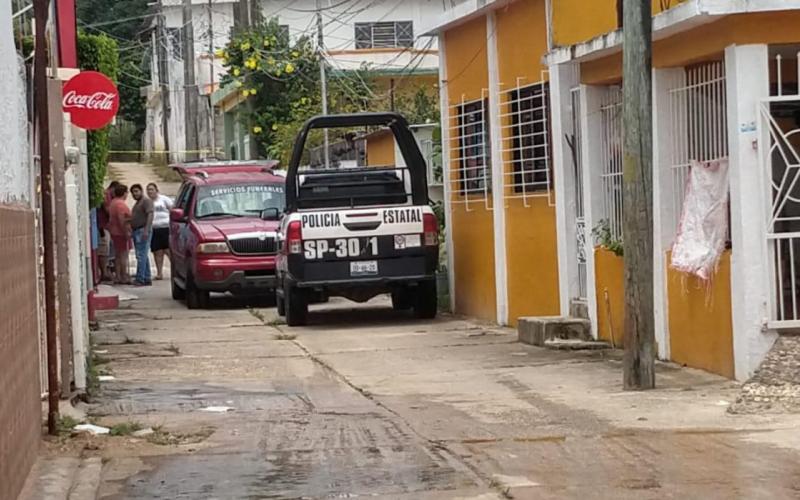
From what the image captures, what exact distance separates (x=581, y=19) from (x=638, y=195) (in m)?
3.71

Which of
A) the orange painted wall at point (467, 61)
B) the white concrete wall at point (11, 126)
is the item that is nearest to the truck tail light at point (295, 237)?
the orange painted wall at point (467, 61)

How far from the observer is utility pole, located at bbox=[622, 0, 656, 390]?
11102 mm

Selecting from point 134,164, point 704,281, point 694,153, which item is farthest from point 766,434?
point 134,164

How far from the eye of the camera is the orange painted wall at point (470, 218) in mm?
17828

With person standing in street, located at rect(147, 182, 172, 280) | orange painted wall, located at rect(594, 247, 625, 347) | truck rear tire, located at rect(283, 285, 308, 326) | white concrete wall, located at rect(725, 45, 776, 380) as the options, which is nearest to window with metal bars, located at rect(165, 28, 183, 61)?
person standing in street, located at rect(147, 182, 172, 280)

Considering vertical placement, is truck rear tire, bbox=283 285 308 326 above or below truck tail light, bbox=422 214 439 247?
below

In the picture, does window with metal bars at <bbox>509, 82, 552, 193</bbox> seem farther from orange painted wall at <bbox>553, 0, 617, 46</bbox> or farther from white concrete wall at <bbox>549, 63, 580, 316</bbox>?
orange painted wall at <bbox>553, 0, 617, 46</bbox>

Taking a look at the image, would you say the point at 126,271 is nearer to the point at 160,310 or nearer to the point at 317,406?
the point at 160,310

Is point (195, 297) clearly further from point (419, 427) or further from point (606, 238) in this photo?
point (419, 427)

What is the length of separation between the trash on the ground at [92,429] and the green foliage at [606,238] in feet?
19.2

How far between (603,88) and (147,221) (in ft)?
41.6

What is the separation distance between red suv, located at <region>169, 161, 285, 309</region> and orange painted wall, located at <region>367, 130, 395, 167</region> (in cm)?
268

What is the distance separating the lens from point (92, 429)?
9.92 m

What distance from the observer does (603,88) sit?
579 inches
